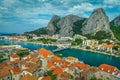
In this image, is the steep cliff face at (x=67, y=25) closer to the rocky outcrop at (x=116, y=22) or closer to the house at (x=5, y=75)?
the rocky outcrop at (x=116, y=22)

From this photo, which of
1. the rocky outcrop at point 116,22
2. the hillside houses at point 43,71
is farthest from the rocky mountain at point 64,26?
the hillside houses at point 43,71

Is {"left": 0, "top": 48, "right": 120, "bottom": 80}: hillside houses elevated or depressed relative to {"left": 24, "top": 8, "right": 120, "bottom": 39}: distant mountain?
depressed

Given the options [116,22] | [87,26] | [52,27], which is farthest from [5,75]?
[52,27]

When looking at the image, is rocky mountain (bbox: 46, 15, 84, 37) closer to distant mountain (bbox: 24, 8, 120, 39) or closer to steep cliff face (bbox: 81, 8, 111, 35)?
distant mountain (bbox: 24, 8, 120, 39)

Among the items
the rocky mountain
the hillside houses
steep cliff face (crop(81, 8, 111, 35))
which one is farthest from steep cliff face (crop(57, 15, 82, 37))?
the hillside houses

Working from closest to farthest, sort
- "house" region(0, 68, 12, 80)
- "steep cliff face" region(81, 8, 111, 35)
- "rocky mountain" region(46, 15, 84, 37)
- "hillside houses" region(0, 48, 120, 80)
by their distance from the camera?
"house" region(0, 68, 12, 80), "hillside houses" region(0, 48, 120, 80), "steep cliff face" region(81, 8, 111, 35), "rocky mountain" region(46, 15, 84, 37)

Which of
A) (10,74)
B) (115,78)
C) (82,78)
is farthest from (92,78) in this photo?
(10,74)

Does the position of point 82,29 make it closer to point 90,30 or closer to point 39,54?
point 90,30

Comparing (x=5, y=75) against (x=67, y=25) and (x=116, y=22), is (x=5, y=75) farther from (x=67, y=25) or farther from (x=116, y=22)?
(x=116, y=22)
